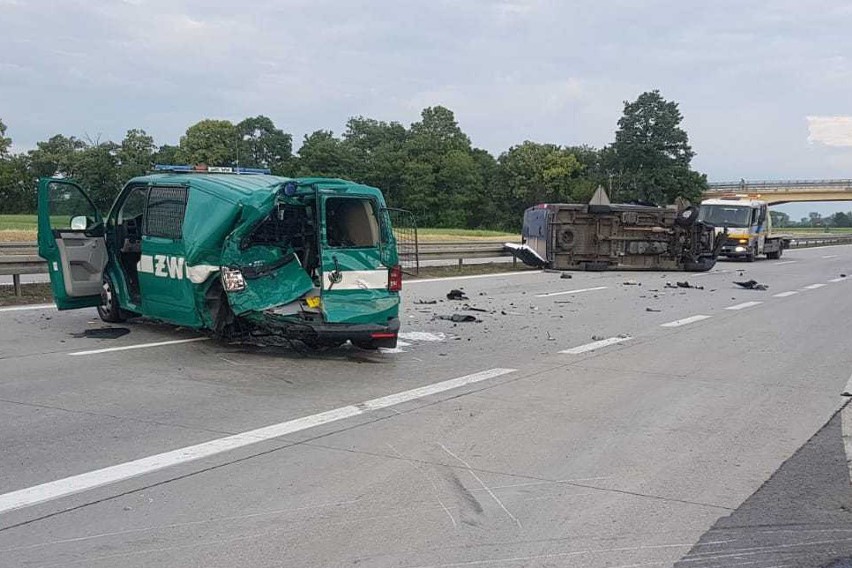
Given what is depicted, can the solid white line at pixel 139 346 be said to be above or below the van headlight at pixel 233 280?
below

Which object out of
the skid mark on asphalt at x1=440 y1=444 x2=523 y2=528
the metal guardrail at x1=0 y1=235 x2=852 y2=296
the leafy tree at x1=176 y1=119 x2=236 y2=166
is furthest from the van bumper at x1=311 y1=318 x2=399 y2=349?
the leafy tree at x1=176 y1=119 x2=236 y2=166

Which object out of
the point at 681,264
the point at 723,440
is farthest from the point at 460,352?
the point at 681,264

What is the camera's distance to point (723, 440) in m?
6.27

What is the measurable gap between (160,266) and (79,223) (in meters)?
1.69

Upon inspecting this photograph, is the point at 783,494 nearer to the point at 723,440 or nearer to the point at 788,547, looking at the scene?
the point at 788,547

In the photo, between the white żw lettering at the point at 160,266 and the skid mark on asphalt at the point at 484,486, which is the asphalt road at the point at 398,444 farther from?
the white żw lettering at the point at 160,266

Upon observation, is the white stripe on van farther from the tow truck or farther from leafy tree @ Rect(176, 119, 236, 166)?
leafy tree @ Rect(176, 119, 236, 166)

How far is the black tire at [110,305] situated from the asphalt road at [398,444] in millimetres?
238

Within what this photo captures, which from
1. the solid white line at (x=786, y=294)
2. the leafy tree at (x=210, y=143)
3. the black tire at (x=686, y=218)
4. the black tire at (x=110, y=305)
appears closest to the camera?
the black tire at (x=110, y=305)

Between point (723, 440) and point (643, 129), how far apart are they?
8050 centimetres

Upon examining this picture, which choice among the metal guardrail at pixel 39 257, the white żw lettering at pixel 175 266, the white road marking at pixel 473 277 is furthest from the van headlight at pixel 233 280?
the white road marking at pixel 473 277

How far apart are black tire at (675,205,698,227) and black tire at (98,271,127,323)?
62.3ft

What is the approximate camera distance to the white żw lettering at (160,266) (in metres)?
9.80

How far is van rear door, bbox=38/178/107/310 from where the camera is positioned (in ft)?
35.2
